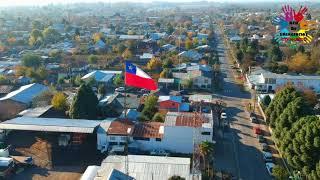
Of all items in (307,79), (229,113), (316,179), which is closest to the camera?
(316,179)

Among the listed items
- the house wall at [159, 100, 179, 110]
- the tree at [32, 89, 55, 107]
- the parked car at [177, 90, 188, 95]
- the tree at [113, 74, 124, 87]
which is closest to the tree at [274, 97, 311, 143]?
the house wall at [159, 100, 179, 110]

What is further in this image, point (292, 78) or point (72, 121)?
point (292, 78)

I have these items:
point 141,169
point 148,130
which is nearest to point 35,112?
point 148,130

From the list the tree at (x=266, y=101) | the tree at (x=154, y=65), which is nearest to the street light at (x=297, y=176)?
the tree at (x=266, y=101)

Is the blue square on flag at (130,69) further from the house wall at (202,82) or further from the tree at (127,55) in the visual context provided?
the tree at (127,55)

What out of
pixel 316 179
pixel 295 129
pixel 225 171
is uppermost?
pixel 295 129

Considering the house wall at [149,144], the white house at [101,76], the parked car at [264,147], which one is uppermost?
the white house at [101,76]

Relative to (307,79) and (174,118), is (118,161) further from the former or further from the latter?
(307,79)

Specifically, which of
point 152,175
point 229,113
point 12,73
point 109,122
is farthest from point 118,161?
point 12,73
